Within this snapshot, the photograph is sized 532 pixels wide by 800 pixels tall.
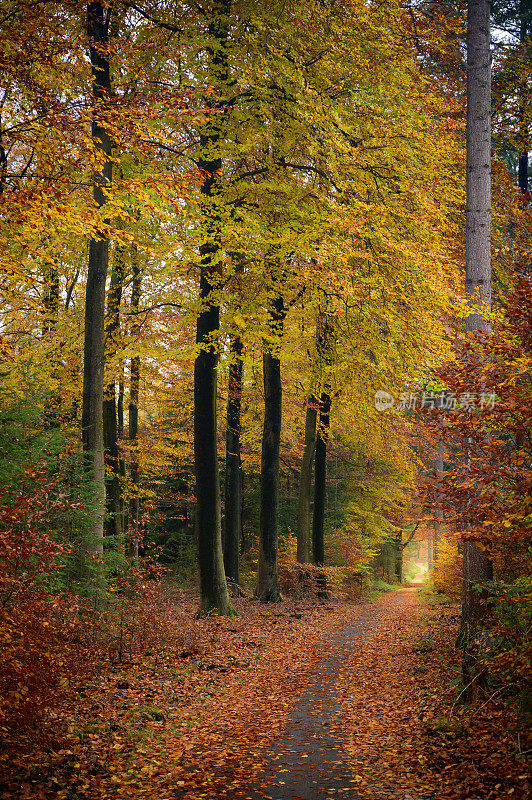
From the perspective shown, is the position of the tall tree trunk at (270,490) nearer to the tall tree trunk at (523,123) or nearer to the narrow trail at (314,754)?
the narrow trail at (314,754)

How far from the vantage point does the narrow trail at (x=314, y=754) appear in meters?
4.77

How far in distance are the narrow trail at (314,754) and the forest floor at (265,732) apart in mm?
19

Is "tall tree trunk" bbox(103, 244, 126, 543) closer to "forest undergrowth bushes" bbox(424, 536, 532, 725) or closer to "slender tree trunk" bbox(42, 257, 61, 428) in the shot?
"slender tree trunk" bbox(42, 257, 61, 428)

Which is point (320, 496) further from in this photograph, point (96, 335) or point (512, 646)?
point (512, 646)

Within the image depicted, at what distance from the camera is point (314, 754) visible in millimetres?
5668

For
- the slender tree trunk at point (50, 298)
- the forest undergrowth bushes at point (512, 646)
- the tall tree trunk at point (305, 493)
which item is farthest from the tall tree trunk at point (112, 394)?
the forest undergrowth bushes at point (512, 646)

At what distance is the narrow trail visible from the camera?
4.77 meters

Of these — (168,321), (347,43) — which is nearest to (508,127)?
(347,43)

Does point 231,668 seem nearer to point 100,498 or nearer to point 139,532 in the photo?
point 139,532

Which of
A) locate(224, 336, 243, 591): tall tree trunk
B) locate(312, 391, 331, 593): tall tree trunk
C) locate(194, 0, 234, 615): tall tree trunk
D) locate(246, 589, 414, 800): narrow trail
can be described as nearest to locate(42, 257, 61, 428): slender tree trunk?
locate(194, 0, 234, 615): tall tree trunk

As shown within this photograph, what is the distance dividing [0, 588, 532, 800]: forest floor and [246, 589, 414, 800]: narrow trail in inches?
0.7

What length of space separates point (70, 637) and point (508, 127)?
13603 millimetres

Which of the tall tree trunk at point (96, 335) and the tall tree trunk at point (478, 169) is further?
the tall tree trunk at point (96, 335)

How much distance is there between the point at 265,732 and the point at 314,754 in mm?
878
